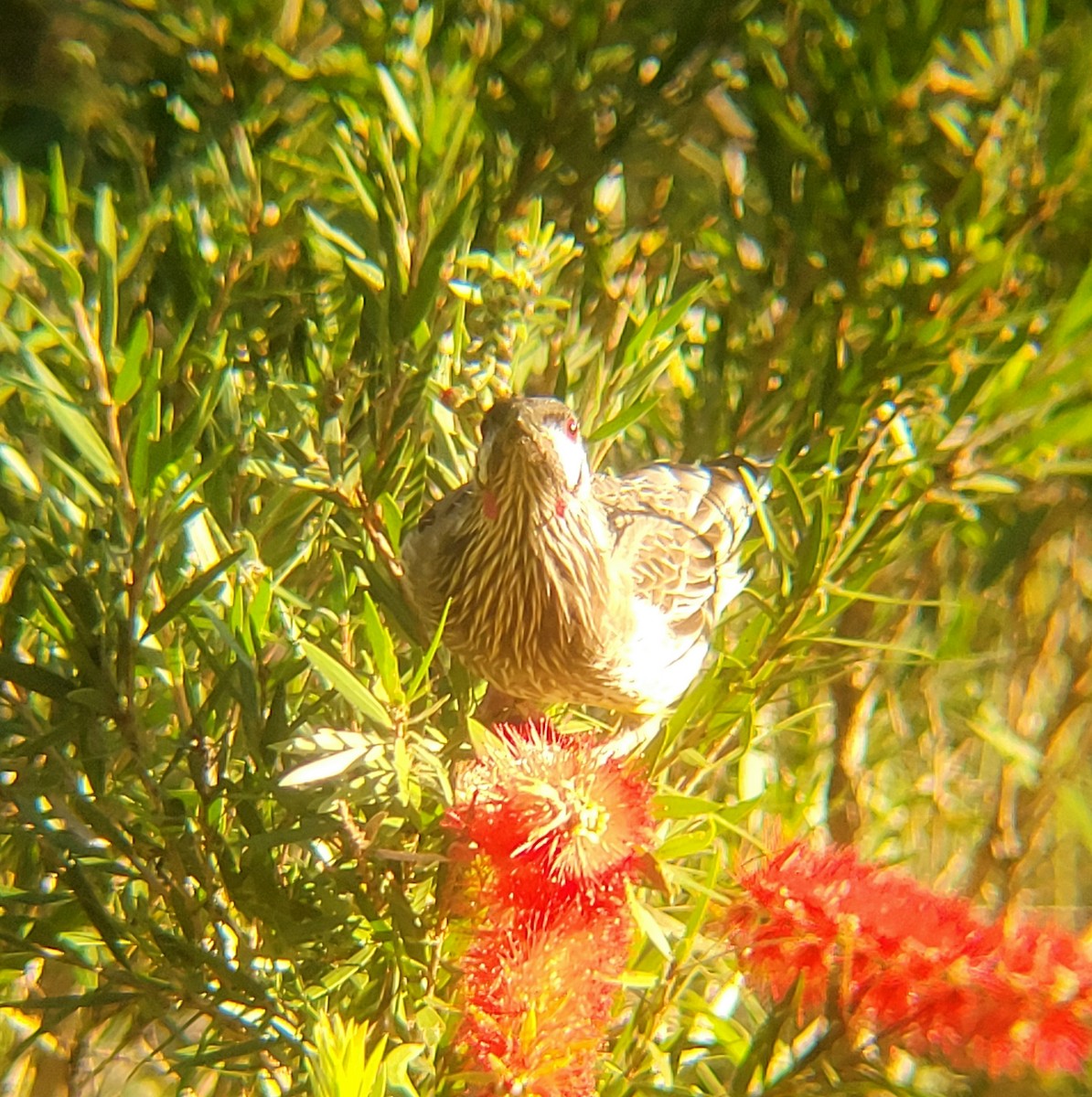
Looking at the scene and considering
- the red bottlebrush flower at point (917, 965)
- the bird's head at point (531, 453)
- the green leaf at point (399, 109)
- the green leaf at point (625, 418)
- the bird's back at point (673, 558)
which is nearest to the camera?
the red bottlebrush flower at point (917, 965)

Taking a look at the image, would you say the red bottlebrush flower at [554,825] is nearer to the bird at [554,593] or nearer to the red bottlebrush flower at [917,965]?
the red bottlebrush flower at [917,965]

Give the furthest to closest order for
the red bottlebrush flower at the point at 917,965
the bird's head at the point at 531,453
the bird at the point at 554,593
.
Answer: the bird at the point at 554,593 → the bird's head at the point at 531,453 → the red bottlebrush flower at the point at 917,965

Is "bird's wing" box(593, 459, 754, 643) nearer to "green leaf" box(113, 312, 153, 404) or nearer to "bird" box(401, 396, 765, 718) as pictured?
"bird" box(401, 396, 765, 718)

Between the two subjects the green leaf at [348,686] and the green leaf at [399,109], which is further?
the green leaf at [399,109]

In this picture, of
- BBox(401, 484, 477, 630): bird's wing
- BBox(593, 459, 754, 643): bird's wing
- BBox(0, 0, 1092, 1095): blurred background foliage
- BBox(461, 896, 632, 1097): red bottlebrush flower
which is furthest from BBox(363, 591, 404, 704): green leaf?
BBox(593, 459, 754, 643): bird's wing

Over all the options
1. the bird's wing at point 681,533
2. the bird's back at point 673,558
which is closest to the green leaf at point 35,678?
the bird's back at point 673,558

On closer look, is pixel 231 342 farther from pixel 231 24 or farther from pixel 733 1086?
pixel 733 1086
